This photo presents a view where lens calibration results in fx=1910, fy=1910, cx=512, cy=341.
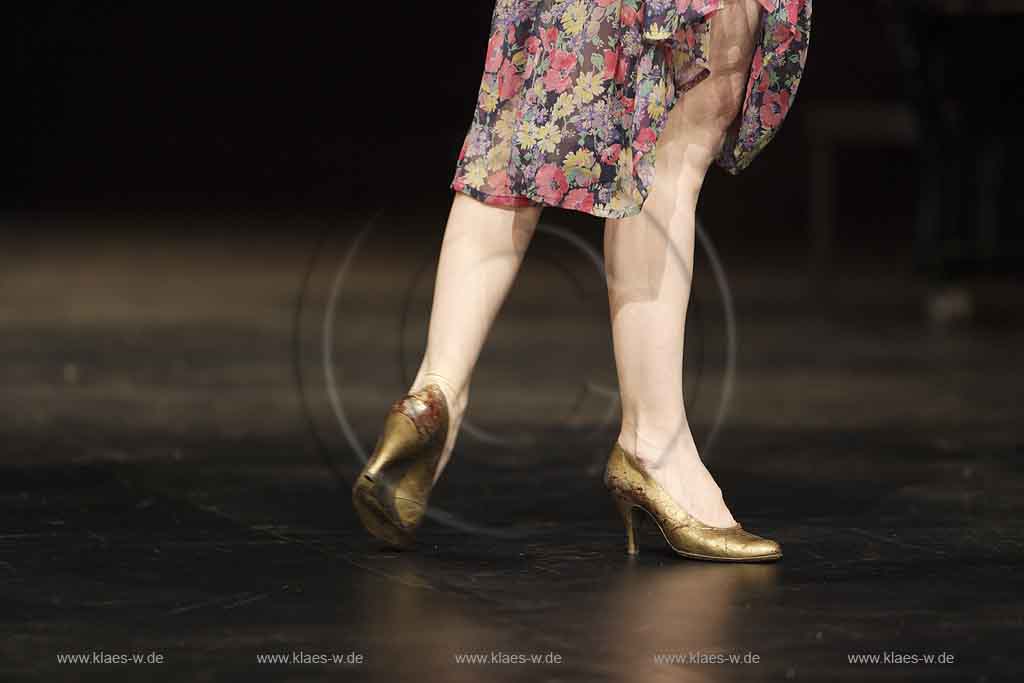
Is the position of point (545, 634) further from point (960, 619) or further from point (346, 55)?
point (346, 55)

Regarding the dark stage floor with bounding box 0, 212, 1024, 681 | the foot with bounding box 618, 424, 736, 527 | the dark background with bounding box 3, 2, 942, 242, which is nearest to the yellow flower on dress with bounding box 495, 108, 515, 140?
the foot with bounding box 618, 424, 736, 527

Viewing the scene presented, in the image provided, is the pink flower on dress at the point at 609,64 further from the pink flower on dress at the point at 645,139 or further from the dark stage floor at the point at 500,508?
the dark stage floor at the point at 500,508

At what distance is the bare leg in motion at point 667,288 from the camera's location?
235cm

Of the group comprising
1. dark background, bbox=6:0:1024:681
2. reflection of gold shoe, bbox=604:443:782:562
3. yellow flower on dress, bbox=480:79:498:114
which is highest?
yellow flower on dress, bbox=480:79:498:114

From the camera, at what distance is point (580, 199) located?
2.23 meters

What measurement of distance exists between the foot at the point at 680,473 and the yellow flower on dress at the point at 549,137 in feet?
1.25

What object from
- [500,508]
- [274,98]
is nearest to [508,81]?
[500,508]

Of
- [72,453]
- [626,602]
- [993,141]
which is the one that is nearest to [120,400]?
[72,453]

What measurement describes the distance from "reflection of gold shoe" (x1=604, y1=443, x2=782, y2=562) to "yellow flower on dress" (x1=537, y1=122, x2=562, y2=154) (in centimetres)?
40

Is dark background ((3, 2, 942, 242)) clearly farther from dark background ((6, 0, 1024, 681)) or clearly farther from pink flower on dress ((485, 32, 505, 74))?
pink flower on dress ((485, 32, 505, 74))

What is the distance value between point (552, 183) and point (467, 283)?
17cm

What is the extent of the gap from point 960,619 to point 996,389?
223 centimetres

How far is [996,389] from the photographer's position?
13.5 ft

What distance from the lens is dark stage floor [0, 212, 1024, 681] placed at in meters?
1.84
